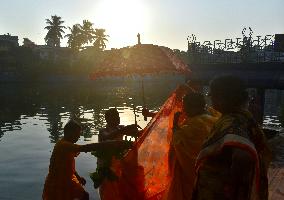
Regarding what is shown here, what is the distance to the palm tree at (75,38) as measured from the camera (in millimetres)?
96481

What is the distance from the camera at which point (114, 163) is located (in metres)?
5.79

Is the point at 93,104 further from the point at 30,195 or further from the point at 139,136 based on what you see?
the point at 139,136

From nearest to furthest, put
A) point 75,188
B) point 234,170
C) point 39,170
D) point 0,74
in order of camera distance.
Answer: point 234,170 < point 75,188 < point 39,170 < point 0,74

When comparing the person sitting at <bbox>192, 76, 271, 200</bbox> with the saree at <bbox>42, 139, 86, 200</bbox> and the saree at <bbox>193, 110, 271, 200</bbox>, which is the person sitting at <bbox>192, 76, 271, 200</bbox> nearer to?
the saree at <bbox>193, 110, 271, 200</bbox>

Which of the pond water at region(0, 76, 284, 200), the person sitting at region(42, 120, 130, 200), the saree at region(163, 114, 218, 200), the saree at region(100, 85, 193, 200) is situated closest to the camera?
the saree at region(163, 114, 218, 200)

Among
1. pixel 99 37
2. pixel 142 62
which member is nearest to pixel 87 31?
pixel 99 37

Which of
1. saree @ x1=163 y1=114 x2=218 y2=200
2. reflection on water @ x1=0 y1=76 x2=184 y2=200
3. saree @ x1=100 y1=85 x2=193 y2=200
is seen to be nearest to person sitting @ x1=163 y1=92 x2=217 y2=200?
saree @ x1=163 y1=114 x2=218 y2=200

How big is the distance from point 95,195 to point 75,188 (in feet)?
23.2

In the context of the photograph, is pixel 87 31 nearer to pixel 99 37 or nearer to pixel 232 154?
pixel 99 37

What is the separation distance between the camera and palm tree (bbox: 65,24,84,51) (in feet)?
317

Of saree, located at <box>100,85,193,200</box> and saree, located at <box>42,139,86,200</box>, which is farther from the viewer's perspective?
saree, located at <box>100,85,193,200</box>

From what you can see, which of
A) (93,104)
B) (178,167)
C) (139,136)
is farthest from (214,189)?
(93,104)

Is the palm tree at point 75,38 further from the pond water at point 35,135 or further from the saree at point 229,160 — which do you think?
the saree at point 229,160

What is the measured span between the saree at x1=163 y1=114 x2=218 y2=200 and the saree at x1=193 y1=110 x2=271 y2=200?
1495mm
